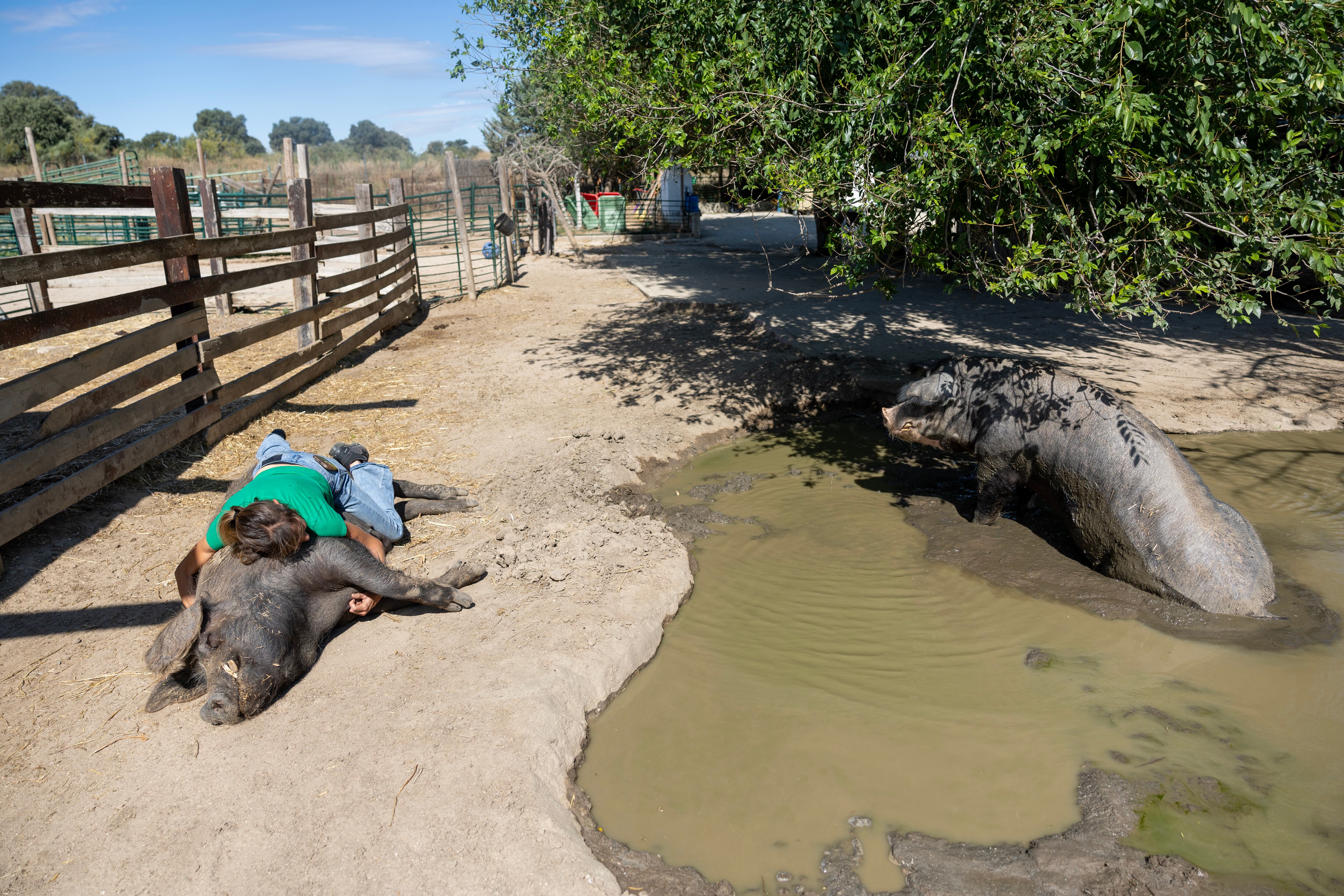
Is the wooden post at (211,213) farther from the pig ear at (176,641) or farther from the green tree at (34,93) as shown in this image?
the green tree at (34,93)

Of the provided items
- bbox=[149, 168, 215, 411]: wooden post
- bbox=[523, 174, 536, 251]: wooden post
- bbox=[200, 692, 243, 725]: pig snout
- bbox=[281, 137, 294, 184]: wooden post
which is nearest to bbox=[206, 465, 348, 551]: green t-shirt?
bbox=[200, 692, 243, 725]: pig snout

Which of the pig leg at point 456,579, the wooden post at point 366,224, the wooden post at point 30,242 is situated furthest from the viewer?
the wooden post at point 30,242

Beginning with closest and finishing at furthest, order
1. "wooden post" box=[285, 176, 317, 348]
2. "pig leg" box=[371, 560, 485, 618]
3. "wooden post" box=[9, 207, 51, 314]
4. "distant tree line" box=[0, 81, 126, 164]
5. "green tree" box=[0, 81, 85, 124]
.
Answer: "pig leg" box=[371, 560, 485, 618] < "wooden post" box=[285, 176, 317, 348] < "wooden post" box=[9, 207, 51, 314] < "distant tree line" box=[0, 81, 126, 164] < "green tree" box=[0, 81, 85, 124]

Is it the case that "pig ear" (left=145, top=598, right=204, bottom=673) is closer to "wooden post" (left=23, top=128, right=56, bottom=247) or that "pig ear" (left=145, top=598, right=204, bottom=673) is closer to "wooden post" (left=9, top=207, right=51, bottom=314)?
"wooden post" (left=9, top=207, right=51, bottom=314)

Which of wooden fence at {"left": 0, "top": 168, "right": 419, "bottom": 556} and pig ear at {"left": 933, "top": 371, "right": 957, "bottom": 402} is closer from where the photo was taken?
wooden fence at {"left": 0, "top": 168, "right": 419, "bottom": 556}

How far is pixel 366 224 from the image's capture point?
34.0ft

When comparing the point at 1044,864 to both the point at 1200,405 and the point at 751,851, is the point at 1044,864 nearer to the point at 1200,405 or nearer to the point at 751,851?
the point at 751,851

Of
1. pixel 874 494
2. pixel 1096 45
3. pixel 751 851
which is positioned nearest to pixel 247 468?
pixel 751 851

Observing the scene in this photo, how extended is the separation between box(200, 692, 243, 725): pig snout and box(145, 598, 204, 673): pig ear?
0.27m

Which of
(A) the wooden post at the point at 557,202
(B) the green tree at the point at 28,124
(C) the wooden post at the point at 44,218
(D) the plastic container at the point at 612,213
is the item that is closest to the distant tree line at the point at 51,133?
(B) the green tree at the point at 28,124

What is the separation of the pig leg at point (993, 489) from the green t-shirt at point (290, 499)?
3998 millimetres

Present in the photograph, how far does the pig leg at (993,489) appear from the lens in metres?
5.26

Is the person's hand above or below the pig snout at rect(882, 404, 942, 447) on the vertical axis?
below

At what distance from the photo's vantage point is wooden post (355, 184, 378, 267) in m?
10.5
